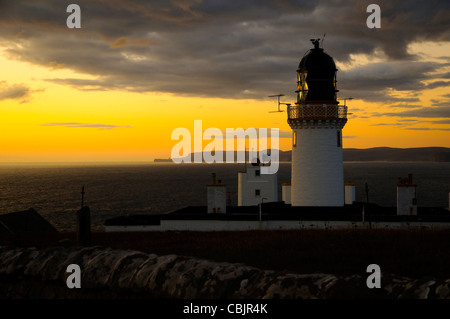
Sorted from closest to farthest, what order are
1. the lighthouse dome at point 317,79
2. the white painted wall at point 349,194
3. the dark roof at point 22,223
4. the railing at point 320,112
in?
the railing at point 320,112 → the lighthouse dome at point 317,79 → the dark roof at point 22,223 → the white painted wall at point 349,194

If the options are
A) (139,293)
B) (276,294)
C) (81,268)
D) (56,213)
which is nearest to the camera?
(276,294)

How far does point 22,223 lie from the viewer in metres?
37.7

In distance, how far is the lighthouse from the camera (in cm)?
3241

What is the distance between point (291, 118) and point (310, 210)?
659 centimetres

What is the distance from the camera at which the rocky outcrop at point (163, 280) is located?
29.2 ft

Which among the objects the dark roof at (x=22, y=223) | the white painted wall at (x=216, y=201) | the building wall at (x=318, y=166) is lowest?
the dark roof at (x=22, y=223)

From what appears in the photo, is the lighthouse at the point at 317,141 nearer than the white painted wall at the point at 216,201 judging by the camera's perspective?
Yes

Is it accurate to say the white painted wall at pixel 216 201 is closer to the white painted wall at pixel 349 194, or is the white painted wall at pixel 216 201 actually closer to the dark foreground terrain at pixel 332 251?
the white painted wall at pixel 349 194

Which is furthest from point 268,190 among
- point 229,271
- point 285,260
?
point 229,271

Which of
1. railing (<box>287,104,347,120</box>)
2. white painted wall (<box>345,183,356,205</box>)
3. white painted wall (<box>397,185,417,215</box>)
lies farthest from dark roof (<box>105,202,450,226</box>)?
railing (<box>287,104,347,120</box>)

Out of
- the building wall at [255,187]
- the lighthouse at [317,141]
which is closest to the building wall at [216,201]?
the lighthouse at [317,141]

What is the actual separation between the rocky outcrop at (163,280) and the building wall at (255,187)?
128 feet
